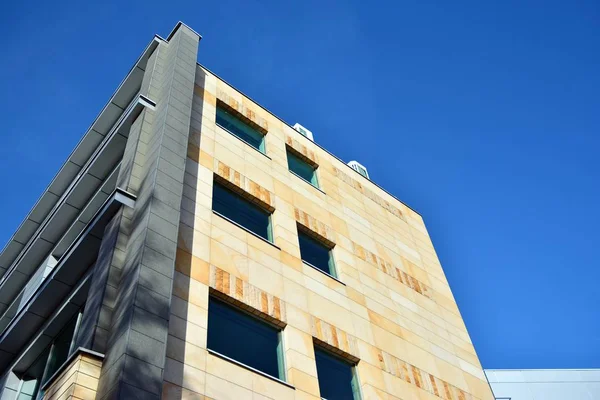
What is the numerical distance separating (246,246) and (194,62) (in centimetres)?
810

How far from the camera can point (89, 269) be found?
48.1 ft

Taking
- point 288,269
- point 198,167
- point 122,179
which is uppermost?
point 198,167

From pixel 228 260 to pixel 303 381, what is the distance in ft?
12.3

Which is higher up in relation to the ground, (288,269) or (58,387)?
(288,269)

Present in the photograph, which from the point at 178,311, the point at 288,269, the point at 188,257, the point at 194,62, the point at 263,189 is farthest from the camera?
the point at 194,62

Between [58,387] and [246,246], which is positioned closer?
[58,387]

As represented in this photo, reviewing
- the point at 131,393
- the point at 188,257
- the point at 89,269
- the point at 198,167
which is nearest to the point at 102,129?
the point at 198,167

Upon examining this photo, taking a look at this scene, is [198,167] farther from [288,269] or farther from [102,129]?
[102,129]

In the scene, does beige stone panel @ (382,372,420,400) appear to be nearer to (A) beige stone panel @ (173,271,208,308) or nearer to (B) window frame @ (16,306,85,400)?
(A) beige stone panel @ (173,271,208,308)

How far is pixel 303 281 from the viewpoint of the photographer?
16.6 m

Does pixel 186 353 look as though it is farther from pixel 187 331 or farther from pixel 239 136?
pixel 239 136

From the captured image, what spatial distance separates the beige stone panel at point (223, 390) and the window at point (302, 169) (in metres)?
11.3

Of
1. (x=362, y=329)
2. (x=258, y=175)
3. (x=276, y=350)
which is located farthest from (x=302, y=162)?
(x=276, y=350)

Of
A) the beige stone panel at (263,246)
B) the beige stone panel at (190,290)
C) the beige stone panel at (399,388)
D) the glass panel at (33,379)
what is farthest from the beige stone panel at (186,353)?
the beige stone panel at (399,388)
